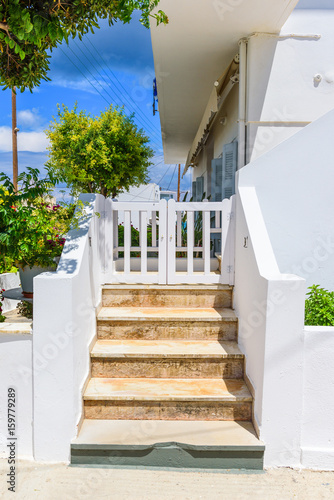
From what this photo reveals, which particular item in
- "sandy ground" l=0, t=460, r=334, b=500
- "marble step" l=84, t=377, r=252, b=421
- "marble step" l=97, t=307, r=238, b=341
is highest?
"marble step" l=97, t=307, r=238, b=341

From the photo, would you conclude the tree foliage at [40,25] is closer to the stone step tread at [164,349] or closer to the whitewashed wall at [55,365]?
the whitewashed wall at [55,365]

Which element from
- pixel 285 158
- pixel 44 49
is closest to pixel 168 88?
pixel 285 158

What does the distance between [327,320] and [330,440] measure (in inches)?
38.9

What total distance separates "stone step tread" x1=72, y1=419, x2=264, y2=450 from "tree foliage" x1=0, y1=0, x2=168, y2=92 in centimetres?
299

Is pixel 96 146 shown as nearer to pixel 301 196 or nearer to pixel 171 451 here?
pixel 301 196

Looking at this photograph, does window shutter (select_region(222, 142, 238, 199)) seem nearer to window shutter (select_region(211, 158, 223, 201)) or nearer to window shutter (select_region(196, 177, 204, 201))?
window shutter (select_region(211, 158, 223, 201))

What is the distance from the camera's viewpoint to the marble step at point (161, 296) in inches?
164

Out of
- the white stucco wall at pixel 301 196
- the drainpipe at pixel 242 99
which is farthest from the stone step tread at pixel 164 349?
the drainpipe at pixel 242 99

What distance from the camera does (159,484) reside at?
8.77 ft

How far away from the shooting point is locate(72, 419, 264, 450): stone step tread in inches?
113

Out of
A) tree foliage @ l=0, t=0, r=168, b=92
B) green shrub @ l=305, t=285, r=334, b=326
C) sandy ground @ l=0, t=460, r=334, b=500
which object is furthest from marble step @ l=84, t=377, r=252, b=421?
tree foliage @ l=0, t=0, r=168, b=92

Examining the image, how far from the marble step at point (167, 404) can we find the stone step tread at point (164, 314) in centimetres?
74

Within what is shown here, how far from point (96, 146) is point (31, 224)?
4.23 metres

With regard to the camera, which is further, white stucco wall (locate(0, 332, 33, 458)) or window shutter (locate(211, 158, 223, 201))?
window shutter (locate(211, 158, 223, 201))
